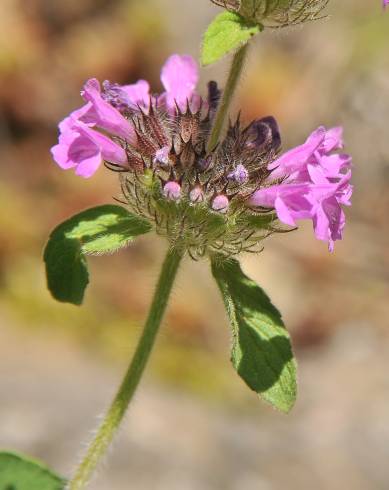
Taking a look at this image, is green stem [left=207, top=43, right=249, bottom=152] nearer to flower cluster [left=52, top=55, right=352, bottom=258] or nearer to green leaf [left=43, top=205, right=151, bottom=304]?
flower cluster [left=52, top=55, right=352, bottom=258]

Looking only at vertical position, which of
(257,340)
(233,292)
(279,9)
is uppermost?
(279,9)

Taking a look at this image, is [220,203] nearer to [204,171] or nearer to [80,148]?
[204,171]

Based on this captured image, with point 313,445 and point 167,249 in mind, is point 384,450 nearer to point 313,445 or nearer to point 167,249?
point 313,445

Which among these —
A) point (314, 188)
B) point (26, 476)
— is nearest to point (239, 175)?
point (314, 188)

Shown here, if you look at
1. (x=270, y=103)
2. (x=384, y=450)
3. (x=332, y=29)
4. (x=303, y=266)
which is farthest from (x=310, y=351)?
(x=332, y=29)

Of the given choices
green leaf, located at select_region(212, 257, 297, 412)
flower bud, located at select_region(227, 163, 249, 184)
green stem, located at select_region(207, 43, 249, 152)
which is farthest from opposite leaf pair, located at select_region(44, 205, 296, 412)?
green stem, located at select_region(207, 43, 249, 152)
